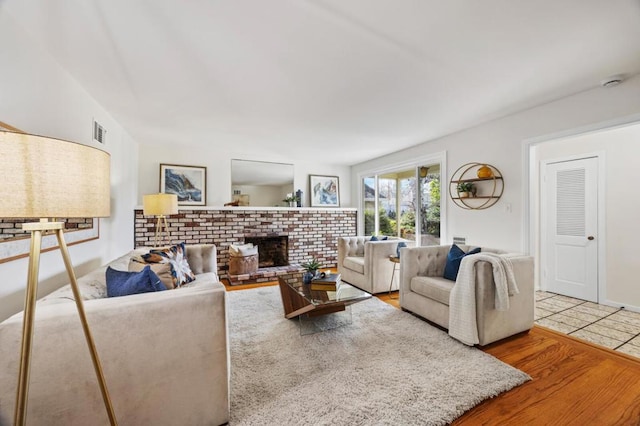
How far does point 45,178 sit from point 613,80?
12.6 feet

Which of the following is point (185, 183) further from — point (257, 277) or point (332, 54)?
point (332, 54)

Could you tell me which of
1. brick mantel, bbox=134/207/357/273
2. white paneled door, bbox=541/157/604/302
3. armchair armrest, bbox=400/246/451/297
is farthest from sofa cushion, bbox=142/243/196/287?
white paneled door, bbox=541/157/604/302

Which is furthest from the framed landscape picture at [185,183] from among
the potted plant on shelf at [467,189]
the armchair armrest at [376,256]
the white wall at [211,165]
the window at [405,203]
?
the potted plant on shelf at [467,189]

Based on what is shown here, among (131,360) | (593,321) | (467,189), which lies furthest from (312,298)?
(593,321)

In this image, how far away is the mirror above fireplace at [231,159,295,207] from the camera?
17.0ft

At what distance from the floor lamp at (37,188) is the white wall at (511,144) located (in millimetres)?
3804

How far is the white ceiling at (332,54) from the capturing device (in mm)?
1568

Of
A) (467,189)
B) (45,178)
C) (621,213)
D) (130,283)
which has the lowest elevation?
(130,283)

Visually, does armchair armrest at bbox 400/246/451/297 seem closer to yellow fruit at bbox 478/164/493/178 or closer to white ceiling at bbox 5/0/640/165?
yellow fruit at bbox 478/164/493/178

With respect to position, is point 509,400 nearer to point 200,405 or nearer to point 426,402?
point 426,402

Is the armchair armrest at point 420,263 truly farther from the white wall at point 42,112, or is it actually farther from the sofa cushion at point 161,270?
the white wall at point 42,112

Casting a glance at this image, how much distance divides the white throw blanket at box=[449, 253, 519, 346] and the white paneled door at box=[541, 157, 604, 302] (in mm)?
2049

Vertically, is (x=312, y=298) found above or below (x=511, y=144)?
below

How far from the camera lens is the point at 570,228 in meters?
3.57
